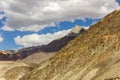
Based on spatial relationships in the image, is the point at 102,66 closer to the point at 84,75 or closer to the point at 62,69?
the point at 84,75

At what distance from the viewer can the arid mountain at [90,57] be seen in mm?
60781

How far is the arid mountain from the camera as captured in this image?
6078 cm

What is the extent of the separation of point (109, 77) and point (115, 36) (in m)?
22.0

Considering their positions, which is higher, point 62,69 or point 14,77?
point 14,77

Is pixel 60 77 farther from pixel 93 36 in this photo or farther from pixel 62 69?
pixel 93 36

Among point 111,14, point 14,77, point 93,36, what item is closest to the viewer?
point 93,36

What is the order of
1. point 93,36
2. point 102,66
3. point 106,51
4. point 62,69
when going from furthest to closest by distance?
point 93,36
point 62,69
point 106,51
point 102,66

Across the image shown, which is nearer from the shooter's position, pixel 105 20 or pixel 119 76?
pixel 119 76

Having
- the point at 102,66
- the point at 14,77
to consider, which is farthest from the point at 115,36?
the point at 14,77

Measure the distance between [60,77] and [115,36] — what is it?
562 inches

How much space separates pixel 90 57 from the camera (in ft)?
229

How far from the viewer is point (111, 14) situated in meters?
83.8

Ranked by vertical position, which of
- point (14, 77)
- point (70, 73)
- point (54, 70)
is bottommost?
point (70, 73)

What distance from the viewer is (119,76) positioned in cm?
4762
